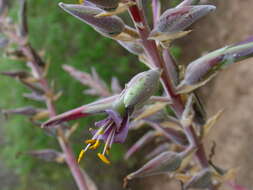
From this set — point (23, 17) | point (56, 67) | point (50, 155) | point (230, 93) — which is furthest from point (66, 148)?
point (230, 93)

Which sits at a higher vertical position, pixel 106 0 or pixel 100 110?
pixel 106 0

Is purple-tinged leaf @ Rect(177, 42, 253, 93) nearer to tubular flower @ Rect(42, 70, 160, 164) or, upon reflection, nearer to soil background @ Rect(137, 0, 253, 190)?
tubular flower @ Rect(42, 70, 160, 164)


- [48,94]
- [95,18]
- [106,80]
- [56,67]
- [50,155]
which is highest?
[95,18]

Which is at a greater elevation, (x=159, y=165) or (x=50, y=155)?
(x=159, y=165)

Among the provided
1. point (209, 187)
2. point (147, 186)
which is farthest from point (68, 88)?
point (209, 187)

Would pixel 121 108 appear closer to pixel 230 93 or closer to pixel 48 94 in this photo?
pixel 48 94

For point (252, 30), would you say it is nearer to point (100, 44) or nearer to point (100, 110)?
point (100, 44)
